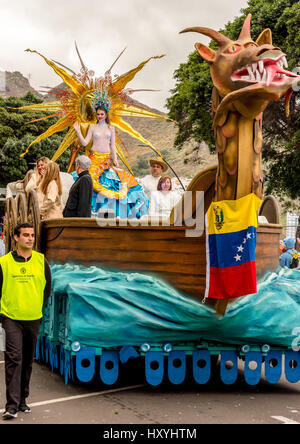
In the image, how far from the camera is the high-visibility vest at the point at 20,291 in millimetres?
5133

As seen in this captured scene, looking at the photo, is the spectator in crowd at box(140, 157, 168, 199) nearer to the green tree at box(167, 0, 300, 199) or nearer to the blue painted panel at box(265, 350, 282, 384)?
the blue painted panel at box(265, 350, 282, 384)

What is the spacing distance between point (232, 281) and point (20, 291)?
6.29 feet

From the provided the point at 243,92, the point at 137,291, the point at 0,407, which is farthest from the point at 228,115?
the point at 0,407

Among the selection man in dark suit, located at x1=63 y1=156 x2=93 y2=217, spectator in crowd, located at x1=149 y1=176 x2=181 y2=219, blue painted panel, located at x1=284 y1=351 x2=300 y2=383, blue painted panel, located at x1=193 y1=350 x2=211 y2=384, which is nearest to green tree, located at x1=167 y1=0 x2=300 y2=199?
spectator in crowd, located at x1=149 y1=176 x2=181 y2=219

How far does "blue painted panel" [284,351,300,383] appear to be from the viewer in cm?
636

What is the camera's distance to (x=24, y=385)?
5.22 m

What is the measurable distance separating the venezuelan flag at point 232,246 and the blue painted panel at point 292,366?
1.24 m

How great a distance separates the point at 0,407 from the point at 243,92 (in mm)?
3509

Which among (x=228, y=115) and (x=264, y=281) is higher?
(x=228, y=115)

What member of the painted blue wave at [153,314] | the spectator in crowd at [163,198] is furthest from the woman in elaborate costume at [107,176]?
the painted blue wave at [153,314]

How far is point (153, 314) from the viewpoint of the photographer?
5.90 metres

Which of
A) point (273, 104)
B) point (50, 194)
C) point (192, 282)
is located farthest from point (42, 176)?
point (273, 104)

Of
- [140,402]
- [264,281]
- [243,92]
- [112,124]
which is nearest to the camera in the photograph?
[243,92]
